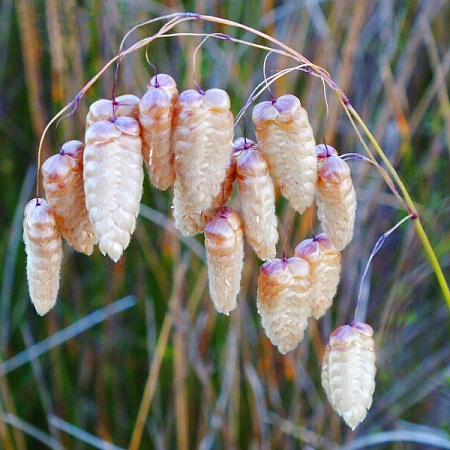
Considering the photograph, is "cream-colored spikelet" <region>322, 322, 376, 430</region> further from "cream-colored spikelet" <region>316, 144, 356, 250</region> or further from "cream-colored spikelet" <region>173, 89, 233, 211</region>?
"cream-colored spikelet" <region>173, 89, 233, 211</region>

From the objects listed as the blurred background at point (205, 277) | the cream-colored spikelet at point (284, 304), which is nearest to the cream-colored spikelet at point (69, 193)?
the cream-colored spikelet at point (284, 304)

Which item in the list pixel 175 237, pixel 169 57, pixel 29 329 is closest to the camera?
pixel 175 237

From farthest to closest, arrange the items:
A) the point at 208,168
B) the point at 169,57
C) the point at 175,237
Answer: the point at 169,57 → the point at 175,237 → the point at 208,168

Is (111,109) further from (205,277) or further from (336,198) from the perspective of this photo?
(205,277)

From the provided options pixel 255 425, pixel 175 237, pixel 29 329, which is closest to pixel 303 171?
pixel 175 237

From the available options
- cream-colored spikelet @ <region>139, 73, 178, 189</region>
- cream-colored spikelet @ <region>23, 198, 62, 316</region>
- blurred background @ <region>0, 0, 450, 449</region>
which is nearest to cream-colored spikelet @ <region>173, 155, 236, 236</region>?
cream-colored spikelet @ <region>139, 73, 178, 189</region>

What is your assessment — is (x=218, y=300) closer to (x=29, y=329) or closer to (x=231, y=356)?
(x=231, y=356)
